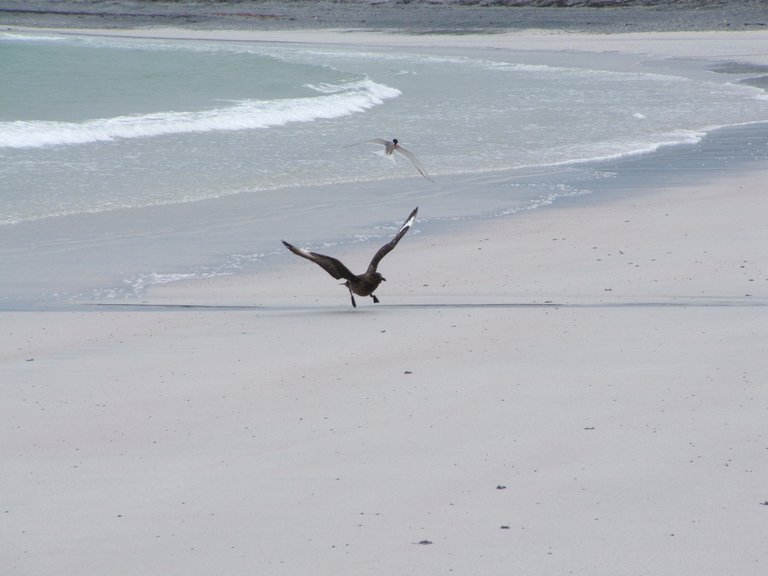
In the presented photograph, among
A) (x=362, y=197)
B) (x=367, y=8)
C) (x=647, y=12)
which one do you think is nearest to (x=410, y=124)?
(x=362, y=197)

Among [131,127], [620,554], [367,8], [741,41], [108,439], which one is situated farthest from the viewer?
[367,8]

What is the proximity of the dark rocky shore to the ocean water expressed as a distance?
23.2 meters

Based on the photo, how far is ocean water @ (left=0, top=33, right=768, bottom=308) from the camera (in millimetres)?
9602

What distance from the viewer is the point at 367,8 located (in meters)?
69.4

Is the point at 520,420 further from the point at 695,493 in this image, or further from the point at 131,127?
the point at 131,127

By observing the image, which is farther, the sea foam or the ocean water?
the sea foam

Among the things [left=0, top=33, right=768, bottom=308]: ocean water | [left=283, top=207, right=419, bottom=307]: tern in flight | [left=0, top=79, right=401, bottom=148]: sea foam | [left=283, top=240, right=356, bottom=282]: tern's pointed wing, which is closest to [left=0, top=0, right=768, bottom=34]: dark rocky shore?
[left=0, top=33, right=768, bottom=308]: ocean water

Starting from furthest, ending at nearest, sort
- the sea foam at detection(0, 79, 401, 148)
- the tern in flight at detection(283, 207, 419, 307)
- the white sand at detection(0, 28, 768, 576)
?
the sea foam at detection(0, 79, 401, 148) < the tern in flight at detection(283, 207, 419, 307) < the white sand at detection(0, 28, 768, 576)

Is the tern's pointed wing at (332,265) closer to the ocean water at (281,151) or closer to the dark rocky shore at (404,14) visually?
the ocean water at (281,151)

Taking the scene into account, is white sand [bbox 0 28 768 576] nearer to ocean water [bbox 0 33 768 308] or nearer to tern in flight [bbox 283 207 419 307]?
tern in flight [bbox 283 207 419 307]

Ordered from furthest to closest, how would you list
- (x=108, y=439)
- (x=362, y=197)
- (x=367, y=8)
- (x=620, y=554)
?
(x=367, y=8), (x=362, y=197), (x=108, y=439), (x=620, y=554)

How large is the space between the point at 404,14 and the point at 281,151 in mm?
51021

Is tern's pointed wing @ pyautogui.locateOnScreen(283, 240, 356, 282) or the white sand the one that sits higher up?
tern's pointed wing @ pyautogui.locateOnScreen(283, 240, 356, 282)

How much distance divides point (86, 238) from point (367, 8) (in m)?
61.2
